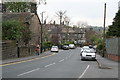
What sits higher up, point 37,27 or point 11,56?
point 37,27

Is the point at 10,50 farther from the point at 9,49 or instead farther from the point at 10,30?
the point at 10,30

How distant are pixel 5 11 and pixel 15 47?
33.8 m

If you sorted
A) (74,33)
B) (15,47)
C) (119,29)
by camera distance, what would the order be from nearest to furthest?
(15,47) < (119,29) < (74,33)

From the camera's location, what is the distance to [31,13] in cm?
6800

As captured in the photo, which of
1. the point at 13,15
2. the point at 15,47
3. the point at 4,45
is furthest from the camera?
the point at 13,15

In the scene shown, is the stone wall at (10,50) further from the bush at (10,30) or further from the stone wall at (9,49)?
the bush at (10,30)

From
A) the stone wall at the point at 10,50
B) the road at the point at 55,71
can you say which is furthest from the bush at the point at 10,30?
the road at the point at 55,71

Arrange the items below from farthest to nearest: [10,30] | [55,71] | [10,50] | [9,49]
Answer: [10,30] < [10,50] < [9,49] < [55,71]

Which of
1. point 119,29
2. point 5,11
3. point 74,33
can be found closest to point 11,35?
point 119,29

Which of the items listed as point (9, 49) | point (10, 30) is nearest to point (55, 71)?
point (9, 49)

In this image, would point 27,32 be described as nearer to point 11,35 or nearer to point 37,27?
point 11,35

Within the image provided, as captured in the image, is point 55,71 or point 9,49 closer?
point 55,71

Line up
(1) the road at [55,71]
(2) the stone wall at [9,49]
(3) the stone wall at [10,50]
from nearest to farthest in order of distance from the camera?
(1) the road at [55,71] < (2) the stone wall at [9,49] < (3) the stone wall at [10,50]

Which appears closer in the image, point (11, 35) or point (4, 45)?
point (4, 45)
